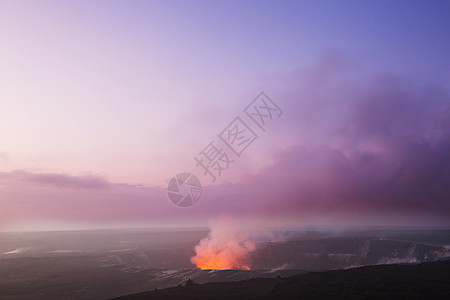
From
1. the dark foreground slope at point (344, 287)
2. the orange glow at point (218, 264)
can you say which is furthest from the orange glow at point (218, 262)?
the dark foreground slope at point (344, 287)

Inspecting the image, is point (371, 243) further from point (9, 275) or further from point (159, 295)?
point (9, 275)

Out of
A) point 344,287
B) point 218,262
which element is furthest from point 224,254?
point 344,287

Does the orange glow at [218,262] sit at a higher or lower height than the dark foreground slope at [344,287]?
lower

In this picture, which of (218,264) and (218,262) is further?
(218,262)

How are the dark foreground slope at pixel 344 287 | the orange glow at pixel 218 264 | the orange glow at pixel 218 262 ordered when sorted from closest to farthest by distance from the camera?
1. the dark foreground slope at pixel 344 287
2. the orange glow at pixel 218 264
3. the orange glow at pixel 218 262

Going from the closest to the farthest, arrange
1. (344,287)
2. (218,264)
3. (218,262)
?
(344,287) < (218,264) < (218,262)

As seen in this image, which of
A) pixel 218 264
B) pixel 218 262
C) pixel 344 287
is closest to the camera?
pixel 344 287

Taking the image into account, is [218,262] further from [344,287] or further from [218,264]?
[344,287]

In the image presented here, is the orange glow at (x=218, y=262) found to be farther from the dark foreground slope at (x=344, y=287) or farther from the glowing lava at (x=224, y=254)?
the dark foreground slope at (x=344, y=287)

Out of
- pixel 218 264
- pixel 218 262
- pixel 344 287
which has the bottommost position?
pixel 218 264

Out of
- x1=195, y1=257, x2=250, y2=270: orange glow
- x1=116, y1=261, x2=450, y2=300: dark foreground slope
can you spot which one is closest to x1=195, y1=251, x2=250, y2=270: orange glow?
x1=195, y1=257, x2=250, y2=270: orange glow
